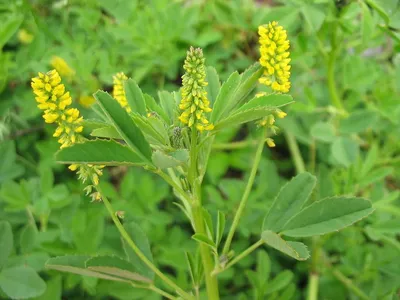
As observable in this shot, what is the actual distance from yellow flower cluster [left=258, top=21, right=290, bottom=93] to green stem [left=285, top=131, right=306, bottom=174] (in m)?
1.08

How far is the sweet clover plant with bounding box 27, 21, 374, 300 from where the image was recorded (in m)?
0.85

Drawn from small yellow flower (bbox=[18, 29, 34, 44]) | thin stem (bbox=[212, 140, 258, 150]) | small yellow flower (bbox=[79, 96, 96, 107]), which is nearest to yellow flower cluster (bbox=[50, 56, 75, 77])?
small yellow flower (bbox=[79, 96, 96, 107])

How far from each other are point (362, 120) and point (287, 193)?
0.76m

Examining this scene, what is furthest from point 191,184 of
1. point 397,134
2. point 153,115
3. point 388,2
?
point 397,134

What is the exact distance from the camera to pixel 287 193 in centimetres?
115

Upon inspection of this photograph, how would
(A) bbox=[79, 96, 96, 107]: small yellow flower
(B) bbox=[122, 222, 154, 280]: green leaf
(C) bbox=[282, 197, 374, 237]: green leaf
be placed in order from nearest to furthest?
(C) bbox=[282, 197, 374, 237]: green leaf, (B) bbox=[122, 222, 154, 280]: green leaf, (A) bbox=[79, 96, 96, 107]: small yellow flower

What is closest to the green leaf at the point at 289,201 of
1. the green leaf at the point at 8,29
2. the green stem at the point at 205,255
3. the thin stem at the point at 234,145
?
the green stem at the point at 205,255

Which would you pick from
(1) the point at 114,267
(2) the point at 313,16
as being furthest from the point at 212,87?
(2) the point at 313,16

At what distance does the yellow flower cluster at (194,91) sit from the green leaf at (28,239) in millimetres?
806

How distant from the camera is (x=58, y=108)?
0.89m

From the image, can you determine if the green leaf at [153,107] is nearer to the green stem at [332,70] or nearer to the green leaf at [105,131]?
the green leaf at [105,131]

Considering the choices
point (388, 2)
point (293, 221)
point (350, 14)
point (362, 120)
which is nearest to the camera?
point (293, 221)

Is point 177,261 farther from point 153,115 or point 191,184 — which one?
point 153,115

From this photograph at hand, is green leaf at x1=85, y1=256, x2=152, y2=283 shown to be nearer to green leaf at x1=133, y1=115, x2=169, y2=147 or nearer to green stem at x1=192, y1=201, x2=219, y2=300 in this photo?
green stem at x1=192, y1=201, x2=219, y2=300
